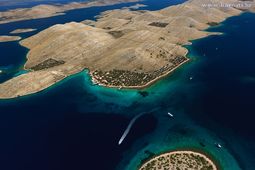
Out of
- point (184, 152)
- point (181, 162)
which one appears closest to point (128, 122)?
point (184, 152)

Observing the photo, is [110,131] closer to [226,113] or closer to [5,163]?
[5,163]

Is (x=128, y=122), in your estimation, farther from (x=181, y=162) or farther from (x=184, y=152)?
(x=181, y=162)

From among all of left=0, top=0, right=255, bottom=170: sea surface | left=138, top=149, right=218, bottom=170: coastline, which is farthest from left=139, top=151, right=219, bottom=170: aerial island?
left=0, top=0, right=255, bottom=170: sea surface

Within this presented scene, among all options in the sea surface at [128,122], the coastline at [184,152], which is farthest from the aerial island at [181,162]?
the sea surface at [128,122]

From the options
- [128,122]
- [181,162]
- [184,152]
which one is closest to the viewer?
[181,162]

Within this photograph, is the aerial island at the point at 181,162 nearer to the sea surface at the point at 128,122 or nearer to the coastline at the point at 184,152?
the coastline at the point at 184,152

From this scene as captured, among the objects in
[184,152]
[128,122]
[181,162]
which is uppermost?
[128,122]

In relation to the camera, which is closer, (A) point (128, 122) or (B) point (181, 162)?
(B) point (181, 162)

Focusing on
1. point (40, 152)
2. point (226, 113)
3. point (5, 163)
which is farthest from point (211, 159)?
point (5, 163)
